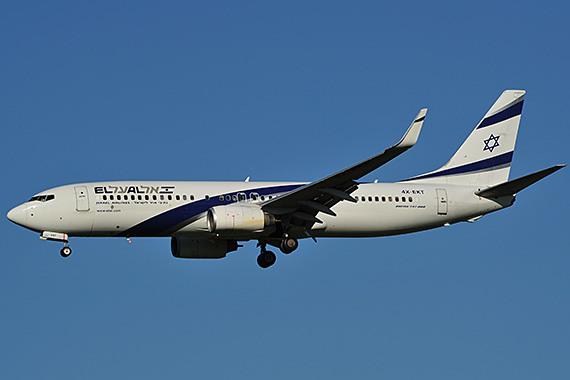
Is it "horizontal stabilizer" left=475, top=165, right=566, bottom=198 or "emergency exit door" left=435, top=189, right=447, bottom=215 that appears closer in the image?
"horizontal stabilizer" left=475, top=165, right=566, bottom=198

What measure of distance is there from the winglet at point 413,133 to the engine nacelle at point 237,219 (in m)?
9.50

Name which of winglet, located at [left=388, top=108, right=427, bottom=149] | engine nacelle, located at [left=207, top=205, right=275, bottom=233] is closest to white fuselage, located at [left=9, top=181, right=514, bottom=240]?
engine nacelle, located at [left=207, top=205, right=275, bottom=233]

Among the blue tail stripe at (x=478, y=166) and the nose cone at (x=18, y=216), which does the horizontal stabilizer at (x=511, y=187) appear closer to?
the blue tail stripe at (x=478, y=166)

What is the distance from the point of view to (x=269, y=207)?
46.8 metres

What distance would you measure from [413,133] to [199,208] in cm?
1259

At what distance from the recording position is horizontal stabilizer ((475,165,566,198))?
4712 centimetres

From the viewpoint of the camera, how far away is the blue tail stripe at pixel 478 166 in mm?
52688

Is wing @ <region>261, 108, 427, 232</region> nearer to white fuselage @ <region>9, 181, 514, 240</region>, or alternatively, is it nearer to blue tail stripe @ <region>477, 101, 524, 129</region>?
white fuselage @ <region>9, 181, 514, 240</region>

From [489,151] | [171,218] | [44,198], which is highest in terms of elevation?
[489,151]

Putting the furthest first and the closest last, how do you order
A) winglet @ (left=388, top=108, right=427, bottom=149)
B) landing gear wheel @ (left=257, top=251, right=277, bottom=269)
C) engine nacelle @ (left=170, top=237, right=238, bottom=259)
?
landing gear wheel @ (left=257, top=251, right=277, bottom=269), engine nacelle @ (left=170, top=237, right=238, bottom=259), winglet @ (left=388, top=108, right=427, bottom=149)

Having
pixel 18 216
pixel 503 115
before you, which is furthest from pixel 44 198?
pixel 503 115

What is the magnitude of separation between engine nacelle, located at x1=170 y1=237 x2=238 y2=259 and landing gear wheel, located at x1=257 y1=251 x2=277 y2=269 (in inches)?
66.3

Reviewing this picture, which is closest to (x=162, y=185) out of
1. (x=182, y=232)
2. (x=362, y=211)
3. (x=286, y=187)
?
(x=182, y=232)

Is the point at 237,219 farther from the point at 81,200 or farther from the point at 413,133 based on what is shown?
the point at 413,133
